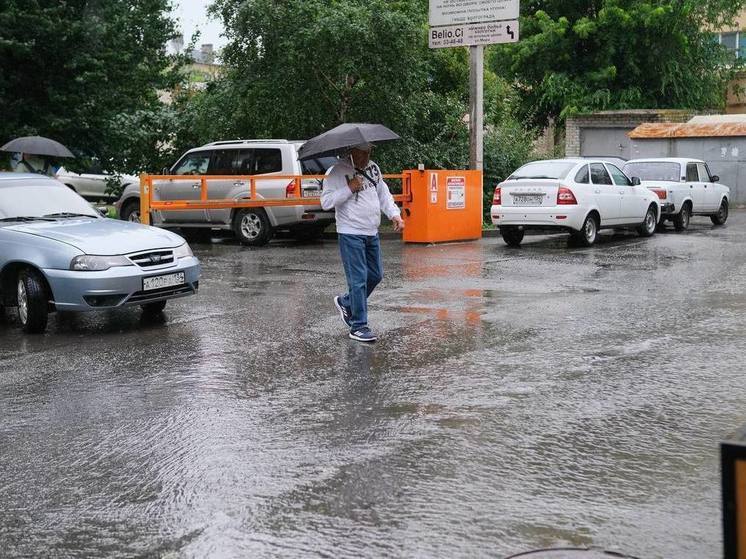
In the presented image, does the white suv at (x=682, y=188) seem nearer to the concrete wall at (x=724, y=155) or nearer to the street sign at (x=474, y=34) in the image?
the street sign at (x=474, y=34)

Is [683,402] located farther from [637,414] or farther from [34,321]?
[34,321]

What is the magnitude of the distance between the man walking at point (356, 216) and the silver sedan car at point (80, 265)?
6.56 feet

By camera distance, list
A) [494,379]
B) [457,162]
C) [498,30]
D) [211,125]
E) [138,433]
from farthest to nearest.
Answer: [457,162] < [211,125] < [498,30] < [494,379] < [138,433]

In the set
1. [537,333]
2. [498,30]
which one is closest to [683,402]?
[537,333]

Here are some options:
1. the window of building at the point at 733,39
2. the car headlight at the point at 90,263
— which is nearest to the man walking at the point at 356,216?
the car headlight at the point at 90,263

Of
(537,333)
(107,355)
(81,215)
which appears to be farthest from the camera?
(81,215)

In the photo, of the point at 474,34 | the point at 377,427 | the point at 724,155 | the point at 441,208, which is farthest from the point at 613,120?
the point at 377,427

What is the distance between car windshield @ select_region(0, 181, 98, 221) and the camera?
10359 mm

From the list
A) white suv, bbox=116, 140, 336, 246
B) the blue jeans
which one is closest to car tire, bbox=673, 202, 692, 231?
white suv, bbox=116, 140, 336, 246

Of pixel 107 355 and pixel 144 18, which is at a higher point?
pixel 144 18

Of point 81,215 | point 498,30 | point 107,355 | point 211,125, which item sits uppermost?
point 498,30

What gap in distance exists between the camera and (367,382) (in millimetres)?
7129

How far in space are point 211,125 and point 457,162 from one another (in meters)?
6.29

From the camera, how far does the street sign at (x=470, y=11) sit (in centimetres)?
2092
